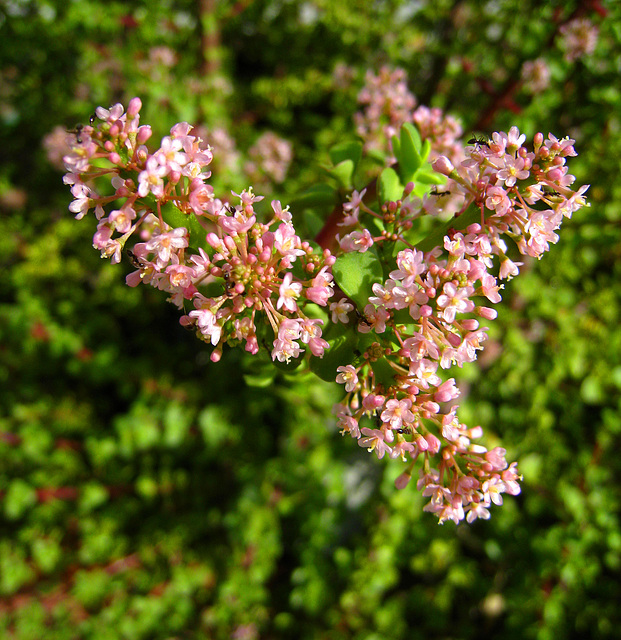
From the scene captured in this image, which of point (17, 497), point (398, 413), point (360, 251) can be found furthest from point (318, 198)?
point (17, 497)

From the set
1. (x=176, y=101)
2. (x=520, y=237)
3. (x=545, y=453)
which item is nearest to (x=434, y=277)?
(x=520, y=237)

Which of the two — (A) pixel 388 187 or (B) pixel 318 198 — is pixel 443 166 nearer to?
(A) pixel 388 187

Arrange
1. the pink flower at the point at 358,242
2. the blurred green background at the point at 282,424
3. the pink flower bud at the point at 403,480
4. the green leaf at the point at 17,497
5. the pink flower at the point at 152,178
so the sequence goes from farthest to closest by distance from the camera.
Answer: the green leaf at the point at 17,497 → the blurred green background at the point at 282,424 → the pink flower bud at the point at 403,480 → the pink flower at the point at 358,242 → the pink flower at the point at 152,178

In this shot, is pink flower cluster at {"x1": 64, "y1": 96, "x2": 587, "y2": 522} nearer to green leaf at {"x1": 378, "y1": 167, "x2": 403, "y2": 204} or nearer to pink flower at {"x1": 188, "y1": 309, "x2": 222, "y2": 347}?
pink flower at {"x1": 188, "y1": 309, "x2": 222, "y2": 347}

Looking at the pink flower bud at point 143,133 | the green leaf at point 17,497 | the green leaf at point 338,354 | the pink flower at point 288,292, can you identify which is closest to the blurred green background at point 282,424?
the green leaf at point 17,497

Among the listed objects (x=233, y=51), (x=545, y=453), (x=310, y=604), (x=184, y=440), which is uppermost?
A: (x=233, y=51)

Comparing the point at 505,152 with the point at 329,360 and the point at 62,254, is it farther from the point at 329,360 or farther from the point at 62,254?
the point at 62,254

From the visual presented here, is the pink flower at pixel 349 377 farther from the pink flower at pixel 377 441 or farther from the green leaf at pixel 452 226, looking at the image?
the green leaf at pixel 452 226
